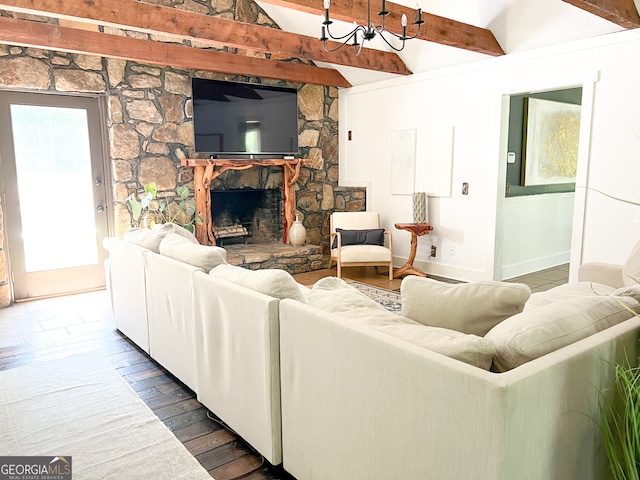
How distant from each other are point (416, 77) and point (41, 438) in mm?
4979

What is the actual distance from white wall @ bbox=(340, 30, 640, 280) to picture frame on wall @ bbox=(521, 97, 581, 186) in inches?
33.0

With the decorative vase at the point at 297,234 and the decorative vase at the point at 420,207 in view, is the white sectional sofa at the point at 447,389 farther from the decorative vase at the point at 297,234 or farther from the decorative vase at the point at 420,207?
the decorative vase at the point at 297,234

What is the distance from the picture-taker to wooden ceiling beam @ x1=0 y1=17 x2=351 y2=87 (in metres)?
4.09

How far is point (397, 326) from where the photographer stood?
5.09ft

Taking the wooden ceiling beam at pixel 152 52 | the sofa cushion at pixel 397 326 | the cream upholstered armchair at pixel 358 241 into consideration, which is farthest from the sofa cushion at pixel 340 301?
the wooden ceiling beam at pixel 152 52

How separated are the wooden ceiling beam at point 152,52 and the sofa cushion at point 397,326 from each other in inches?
144

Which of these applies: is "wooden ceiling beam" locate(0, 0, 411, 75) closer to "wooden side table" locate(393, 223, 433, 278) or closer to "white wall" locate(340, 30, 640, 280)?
"white wall" locate(340, 30, 640, 280)

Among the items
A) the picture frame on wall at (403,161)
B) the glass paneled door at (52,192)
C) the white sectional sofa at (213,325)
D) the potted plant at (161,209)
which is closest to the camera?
the white sectional sofa at (213,325)

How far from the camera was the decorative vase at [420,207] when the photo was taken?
5.46 m

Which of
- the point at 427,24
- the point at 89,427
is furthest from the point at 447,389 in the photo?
the point at 427,24

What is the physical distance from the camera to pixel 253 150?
19.0 ft

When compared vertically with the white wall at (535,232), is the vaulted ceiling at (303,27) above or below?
above

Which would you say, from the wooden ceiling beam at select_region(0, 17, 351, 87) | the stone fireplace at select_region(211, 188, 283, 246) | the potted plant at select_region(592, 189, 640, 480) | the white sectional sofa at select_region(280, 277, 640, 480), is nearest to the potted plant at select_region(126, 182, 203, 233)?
the stone fireplace at select_region(211, 188, 283, 246)

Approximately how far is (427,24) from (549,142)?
259 cm
